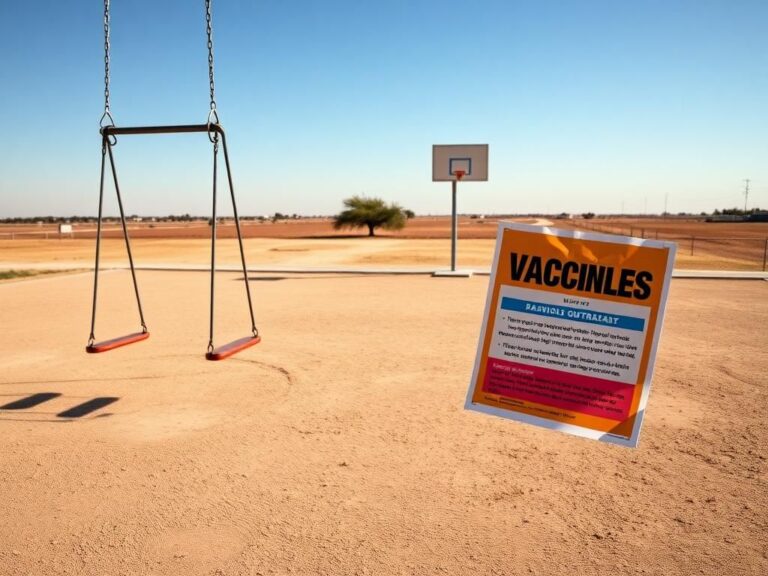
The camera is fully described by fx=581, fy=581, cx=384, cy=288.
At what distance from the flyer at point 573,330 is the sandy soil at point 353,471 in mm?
1372

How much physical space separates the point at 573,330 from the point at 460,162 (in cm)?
1826

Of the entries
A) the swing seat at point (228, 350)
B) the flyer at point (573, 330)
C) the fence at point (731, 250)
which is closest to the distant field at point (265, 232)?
the fence at point (731, 250)

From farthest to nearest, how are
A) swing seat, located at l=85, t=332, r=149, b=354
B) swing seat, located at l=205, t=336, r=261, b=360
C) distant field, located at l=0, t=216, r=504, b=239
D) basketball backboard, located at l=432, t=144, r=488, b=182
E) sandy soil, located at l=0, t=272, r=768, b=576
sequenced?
distant field, located at l=0, t=216, r=504, b=239, basketball backboard, located at l=432, t=144, r=488, b=182, swing seat, located at l=85, t=332, r=149, b=354, swing seat, located at l=205, t=336, r=261, b=360, sandy soil, located at l=0, t=272, r=768, b=576

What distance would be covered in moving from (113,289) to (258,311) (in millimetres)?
6084

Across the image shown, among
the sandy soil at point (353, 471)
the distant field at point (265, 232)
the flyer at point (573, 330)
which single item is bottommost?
the sandy soil at point (353, 471)

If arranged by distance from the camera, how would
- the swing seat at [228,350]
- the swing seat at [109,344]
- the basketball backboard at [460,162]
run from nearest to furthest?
the swing seat at [228,350], the swing seat at [109,344], the basketball backboard at [460,162]

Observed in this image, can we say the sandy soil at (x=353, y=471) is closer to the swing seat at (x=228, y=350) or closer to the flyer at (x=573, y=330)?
the swing seat at (x=228, y=350)

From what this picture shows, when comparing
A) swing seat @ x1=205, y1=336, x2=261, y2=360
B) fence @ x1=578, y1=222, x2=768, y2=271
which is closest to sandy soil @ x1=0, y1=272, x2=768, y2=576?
swing seat @ x1=205, y1=336, x2=261, y2=360

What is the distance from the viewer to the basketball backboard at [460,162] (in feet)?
65.9

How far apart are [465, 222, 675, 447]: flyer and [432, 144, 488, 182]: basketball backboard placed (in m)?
17.9

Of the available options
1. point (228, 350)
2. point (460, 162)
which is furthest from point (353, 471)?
point (460, 162)

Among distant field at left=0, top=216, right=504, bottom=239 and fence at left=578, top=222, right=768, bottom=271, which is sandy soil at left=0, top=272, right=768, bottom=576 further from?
distant field at left=0, top=216, right=504, bottom=239

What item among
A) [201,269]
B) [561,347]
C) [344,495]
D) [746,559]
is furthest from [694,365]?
[201,269]

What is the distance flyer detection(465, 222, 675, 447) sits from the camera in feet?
7.84
